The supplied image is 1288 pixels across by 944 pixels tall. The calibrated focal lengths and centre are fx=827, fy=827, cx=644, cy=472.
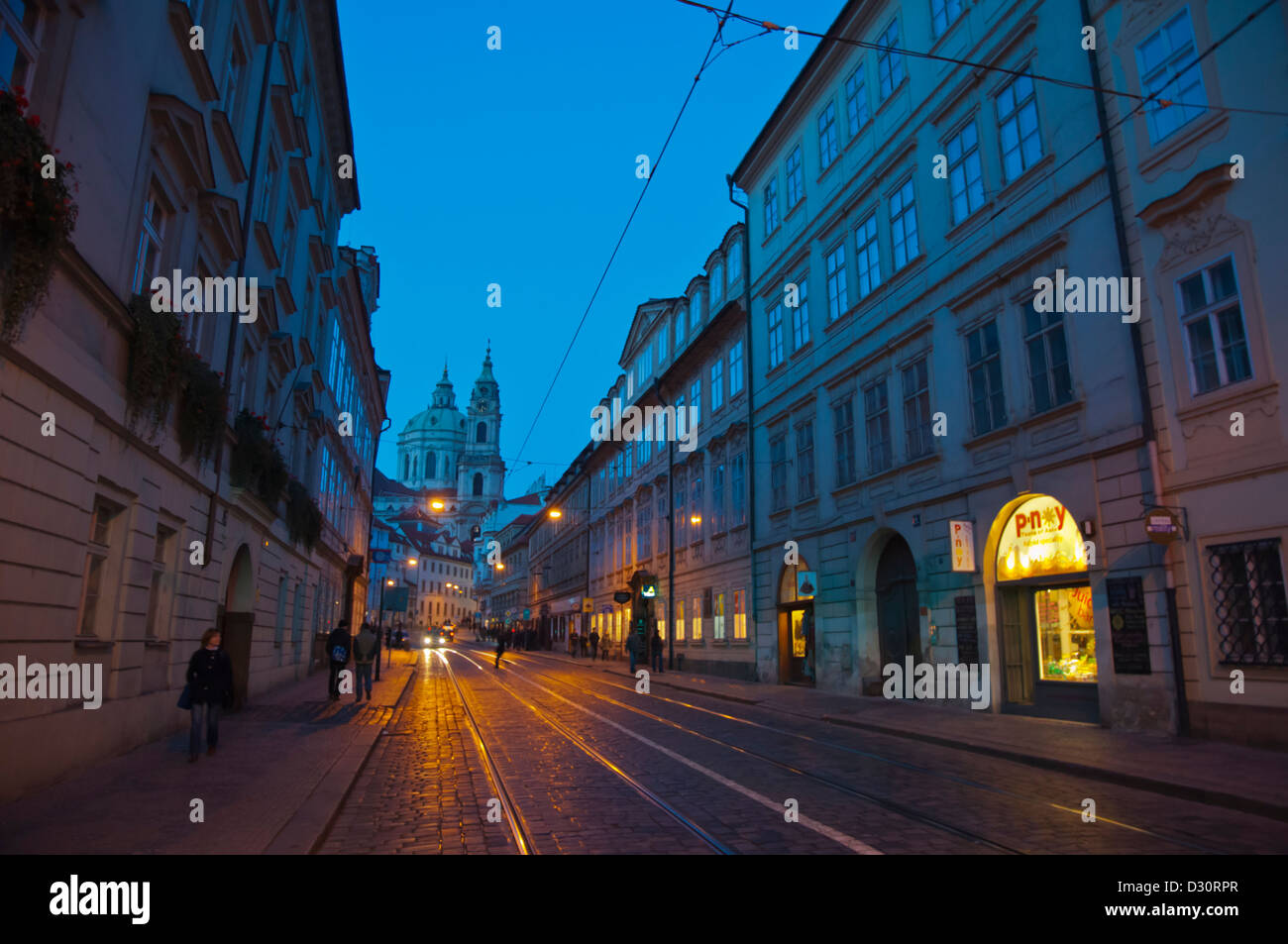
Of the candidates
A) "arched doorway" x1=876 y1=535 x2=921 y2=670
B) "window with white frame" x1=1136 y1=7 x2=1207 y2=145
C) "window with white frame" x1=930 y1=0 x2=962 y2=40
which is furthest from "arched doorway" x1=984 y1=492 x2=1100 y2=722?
"window with white frame" x1=930 y1=0 x2=962 y2=40

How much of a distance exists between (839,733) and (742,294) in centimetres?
1944

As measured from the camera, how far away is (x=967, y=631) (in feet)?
54.1

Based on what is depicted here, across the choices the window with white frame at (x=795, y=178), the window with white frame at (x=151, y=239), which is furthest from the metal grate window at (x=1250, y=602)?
the window with white frame at (x=795, y=178)

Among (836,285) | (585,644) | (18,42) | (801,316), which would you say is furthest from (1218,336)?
(585,644)

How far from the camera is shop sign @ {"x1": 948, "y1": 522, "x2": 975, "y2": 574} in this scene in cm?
1639

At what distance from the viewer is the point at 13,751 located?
732 centimetres

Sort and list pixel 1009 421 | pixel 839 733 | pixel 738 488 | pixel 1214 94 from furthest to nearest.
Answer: pixel 738 488 → pixel 1009 421 → pixel 839 733 → pixel 1214 94

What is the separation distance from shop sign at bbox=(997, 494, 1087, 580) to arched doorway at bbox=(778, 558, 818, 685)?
301 inches

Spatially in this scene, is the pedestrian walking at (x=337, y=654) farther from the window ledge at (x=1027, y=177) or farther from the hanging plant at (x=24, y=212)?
the window ledge at (x=1027, y=177)

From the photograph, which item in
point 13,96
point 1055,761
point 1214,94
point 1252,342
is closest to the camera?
point 13,96

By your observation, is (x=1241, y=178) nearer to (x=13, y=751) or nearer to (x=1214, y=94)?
(x=1214, y=94)

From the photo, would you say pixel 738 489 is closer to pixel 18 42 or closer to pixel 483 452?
pixel 18 42

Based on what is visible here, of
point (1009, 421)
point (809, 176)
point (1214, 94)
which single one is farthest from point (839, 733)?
point (809, 176)

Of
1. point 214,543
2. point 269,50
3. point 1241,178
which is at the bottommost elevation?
point 214,543
